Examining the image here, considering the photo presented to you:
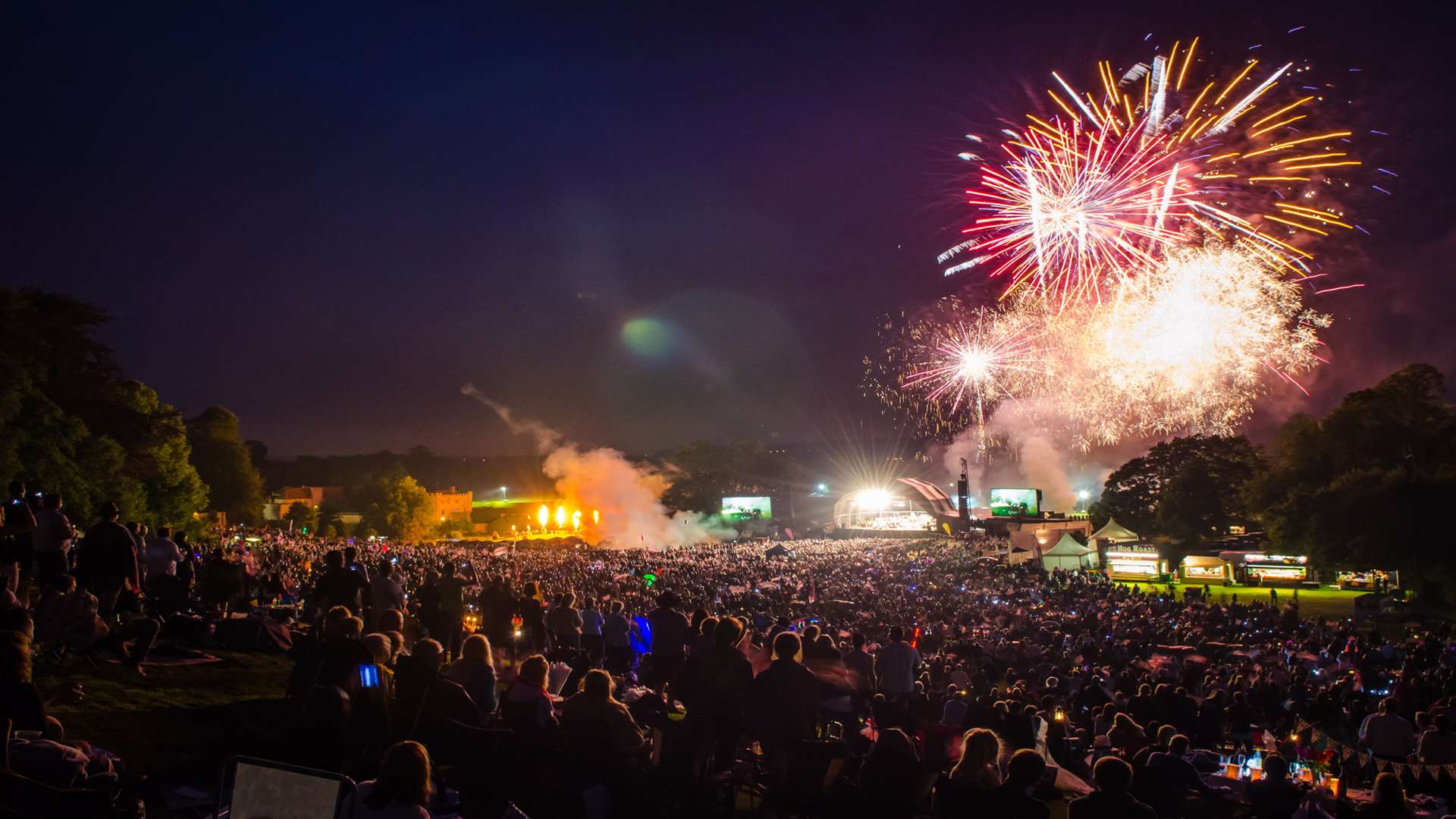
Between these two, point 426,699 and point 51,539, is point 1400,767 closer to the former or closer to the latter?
point 426,699

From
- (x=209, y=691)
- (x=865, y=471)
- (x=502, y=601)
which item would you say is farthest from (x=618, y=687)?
(x=865, y=471)

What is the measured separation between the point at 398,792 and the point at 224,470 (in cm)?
7302

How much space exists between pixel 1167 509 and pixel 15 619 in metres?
62.5

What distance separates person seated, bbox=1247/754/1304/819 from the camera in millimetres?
6098

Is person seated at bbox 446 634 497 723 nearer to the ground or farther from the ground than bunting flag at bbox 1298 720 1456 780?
farther from the ground

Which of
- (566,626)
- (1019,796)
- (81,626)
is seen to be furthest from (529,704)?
(566,626)

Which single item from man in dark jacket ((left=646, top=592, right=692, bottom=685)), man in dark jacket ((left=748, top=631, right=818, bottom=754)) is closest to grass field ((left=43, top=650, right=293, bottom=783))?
man in dark jacket ((left=646, top=592, right=692, bottom=685))

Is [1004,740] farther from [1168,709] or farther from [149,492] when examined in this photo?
[149,492]

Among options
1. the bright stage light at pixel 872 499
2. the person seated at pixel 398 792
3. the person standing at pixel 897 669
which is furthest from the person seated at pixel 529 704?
the bright stage light at pixel 872 499

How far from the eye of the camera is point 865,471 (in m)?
126

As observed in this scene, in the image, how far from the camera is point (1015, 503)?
80875 mm

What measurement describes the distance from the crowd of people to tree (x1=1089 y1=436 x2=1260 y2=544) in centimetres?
3930

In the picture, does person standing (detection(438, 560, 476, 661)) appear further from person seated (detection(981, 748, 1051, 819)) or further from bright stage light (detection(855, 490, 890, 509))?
bright stage light (detection(855, 490, 890, 509))

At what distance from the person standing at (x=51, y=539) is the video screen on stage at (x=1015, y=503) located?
72272 millimetres
